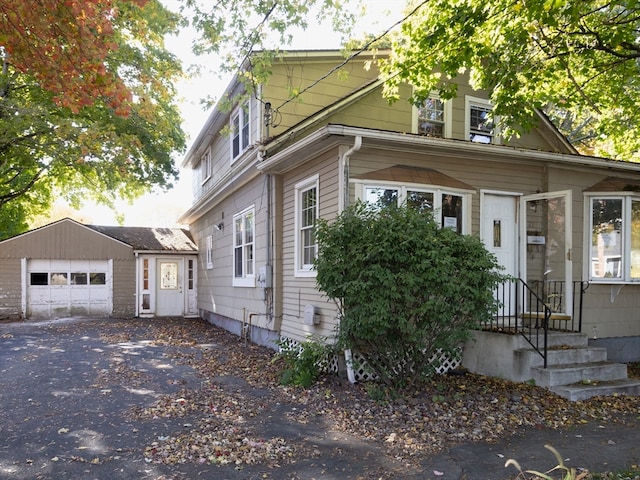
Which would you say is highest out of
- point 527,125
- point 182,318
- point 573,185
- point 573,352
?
point 527,125

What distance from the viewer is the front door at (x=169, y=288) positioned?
17859 millimetres

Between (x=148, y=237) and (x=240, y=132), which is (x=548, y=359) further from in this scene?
(x=148, y=237)

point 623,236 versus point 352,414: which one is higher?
point 623,236

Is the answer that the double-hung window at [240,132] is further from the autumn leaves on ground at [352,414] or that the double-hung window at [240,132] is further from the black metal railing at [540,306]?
the black metal railing at [540,306]

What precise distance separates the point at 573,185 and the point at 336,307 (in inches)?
207

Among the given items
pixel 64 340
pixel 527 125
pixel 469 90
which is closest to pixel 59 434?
pixel 64 340

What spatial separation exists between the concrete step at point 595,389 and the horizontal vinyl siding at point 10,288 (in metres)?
17.3

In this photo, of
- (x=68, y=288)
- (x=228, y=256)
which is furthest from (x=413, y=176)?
(x=68, y=288)

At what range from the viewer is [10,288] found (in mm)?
16562

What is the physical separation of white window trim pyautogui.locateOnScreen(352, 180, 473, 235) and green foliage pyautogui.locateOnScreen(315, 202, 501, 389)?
1133mm

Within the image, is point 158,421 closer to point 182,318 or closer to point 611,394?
point 611,394

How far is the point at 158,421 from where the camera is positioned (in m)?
5.39

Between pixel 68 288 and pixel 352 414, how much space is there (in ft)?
50.0

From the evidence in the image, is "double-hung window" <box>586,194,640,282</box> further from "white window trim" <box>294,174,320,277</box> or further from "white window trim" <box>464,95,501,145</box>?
"white window trim" <box>294,174,320,277</box>
